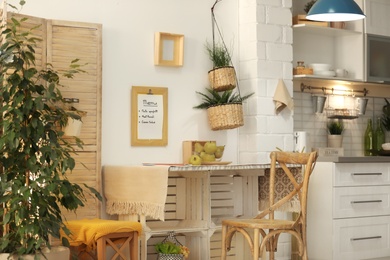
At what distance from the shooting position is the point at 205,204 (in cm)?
570

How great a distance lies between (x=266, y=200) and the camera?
6223mm

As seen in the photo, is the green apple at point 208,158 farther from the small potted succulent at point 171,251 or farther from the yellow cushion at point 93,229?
the yellow cushion at point 93,229

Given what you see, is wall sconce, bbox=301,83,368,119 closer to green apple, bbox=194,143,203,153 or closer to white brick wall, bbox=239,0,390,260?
white brick wall, bbox=239,0,390,260

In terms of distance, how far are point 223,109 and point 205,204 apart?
0.77 meters

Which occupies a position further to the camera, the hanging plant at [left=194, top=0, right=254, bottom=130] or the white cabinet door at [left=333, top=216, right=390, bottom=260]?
the white cabinet door at [left=333, top=216, right=390, bottom=260]

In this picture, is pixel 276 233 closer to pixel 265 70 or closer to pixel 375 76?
pixel 265 70

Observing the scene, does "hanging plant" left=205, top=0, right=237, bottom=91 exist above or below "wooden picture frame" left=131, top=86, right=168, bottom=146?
above

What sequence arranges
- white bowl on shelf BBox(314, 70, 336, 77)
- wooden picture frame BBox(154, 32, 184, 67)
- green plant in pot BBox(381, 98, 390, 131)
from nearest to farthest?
wooden picture frame BBox(154, 32, 184, 67), white bowl on shelf BBox(314, 70, 336, 77), green plant in pot BBox(381, 98, 390, 131)

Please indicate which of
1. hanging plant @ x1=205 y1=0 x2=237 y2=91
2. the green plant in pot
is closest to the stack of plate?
hanging plant @ x1=205 y1=0 x2=237 y2=91

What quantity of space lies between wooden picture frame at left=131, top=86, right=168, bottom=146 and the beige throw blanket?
0.40 meters

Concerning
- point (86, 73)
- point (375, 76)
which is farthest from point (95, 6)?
point (375, 76)

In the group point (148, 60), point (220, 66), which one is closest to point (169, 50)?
point (148, 60)

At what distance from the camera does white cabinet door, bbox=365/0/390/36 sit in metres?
7.12

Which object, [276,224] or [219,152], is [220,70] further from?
[276,224]
